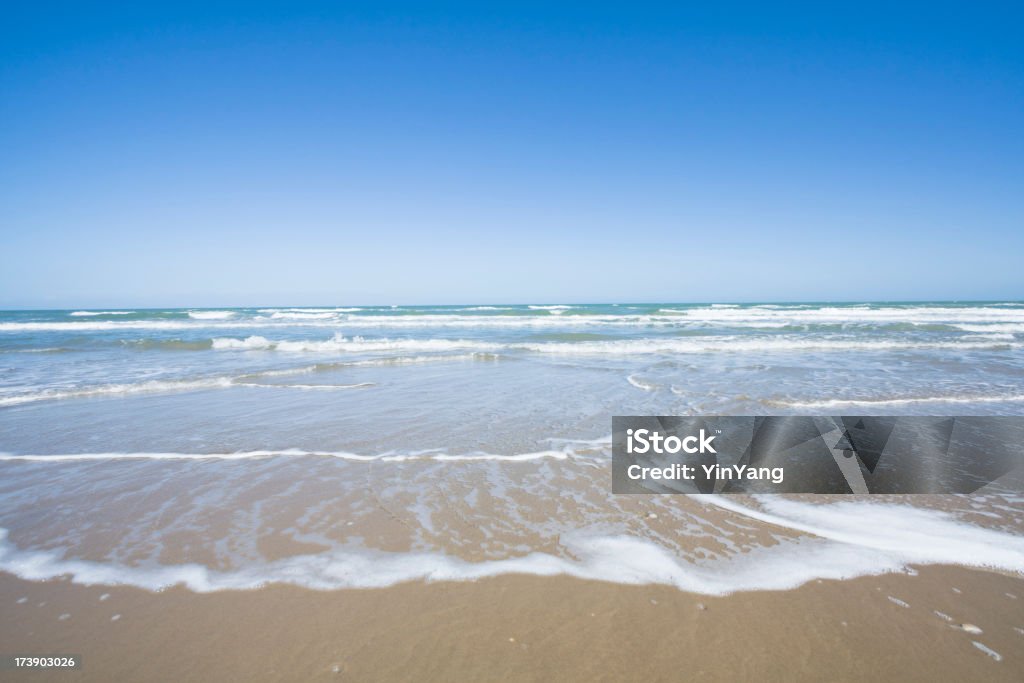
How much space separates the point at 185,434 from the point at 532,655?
5521 mm

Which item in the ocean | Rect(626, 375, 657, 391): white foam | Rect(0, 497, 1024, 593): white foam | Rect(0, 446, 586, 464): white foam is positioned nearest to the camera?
Rect(0, 497, 1024, 593): white foam

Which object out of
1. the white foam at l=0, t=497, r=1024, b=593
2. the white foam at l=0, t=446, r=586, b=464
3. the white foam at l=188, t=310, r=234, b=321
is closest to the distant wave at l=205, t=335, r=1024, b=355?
the white foam at l=0, t=446, r=586, b=464

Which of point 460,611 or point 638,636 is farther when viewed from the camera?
point 460,611

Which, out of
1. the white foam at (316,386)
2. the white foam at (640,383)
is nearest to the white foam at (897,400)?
the white foam at (640,383)

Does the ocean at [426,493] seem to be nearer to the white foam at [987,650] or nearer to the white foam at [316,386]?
the white foam at [316,386]

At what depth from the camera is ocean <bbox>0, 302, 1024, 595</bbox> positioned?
286 cm

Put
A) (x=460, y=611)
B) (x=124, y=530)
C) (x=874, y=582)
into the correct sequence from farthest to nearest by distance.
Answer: (x=124, y=530)
(x=874, y=582)
(x=460, y=611)

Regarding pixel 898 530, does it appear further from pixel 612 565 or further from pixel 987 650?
pixel 612 565

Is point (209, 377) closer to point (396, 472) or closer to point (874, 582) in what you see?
point (396, 472)

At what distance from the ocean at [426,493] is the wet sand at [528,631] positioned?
0.15 m

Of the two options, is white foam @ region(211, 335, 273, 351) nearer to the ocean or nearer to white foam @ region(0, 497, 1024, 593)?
the ocean

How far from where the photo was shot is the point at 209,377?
995cm

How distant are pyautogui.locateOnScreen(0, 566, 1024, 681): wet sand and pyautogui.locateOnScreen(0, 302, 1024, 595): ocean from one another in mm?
153

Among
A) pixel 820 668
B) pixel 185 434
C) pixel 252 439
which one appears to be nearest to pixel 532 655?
pixel 820 668
